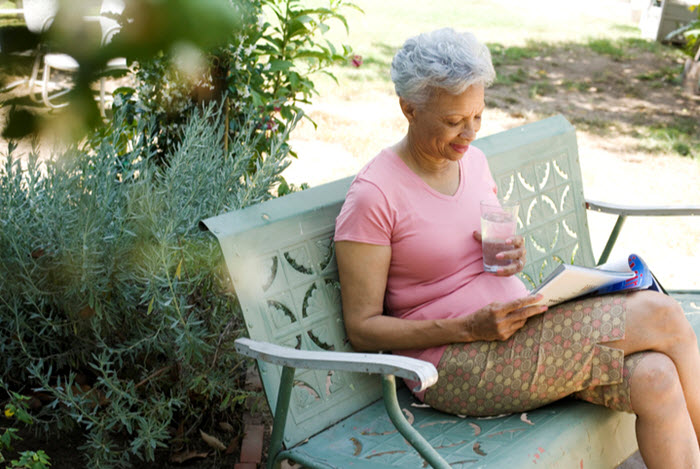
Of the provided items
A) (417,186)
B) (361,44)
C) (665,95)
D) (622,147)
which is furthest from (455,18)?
(417,186)

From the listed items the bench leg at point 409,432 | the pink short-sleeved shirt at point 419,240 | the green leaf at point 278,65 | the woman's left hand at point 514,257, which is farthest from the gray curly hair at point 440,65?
the green leaf at point 278,65

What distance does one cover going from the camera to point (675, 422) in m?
1.99

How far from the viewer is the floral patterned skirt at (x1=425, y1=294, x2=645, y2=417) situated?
2033 millimetres

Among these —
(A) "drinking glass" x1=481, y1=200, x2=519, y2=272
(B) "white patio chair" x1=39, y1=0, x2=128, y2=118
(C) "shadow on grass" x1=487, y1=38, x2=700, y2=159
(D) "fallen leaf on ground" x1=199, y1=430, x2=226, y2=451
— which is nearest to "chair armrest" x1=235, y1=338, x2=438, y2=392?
(A) "drinking glass" x1=481, y1=200, x2=519, y2=272

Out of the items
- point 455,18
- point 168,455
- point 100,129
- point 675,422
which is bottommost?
point 455,18

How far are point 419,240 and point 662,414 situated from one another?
0.77m

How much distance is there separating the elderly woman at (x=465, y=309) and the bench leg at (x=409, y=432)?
14.3 inches

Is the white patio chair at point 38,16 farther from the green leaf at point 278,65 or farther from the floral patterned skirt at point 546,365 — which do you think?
the green leaf at point 278,65

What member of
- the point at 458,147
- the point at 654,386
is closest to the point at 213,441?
the point at 458,147

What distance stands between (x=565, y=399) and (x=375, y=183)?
81 cm

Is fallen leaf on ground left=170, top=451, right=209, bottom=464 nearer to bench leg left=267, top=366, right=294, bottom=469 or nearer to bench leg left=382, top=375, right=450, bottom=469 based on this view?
bench leg left=267, top=366, right=294, bottom=469

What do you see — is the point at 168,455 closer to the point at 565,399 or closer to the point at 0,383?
the point at 0,383

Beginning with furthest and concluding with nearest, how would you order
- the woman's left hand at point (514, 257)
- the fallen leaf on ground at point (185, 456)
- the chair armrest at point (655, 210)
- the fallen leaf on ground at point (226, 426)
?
1. the chair armrest at point (655, 210)
2. the fallen leaf on ground at point (226, 426)
3. the fallen leaf on ground at point (185, 456)
4. the woman's left hand at point (514, 257)

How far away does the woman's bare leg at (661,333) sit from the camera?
2.02 m
